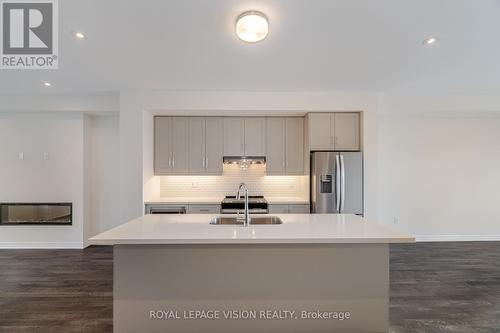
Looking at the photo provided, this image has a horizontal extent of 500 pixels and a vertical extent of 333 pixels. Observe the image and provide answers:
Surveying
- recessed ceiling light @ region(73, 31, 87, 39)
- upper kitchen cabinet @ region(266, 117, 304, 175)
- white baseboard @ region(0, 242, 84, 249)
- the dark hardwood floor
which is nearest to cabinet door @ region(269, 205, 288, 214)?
upper kitchen cabinet @ region(266, 117, 304, 175)

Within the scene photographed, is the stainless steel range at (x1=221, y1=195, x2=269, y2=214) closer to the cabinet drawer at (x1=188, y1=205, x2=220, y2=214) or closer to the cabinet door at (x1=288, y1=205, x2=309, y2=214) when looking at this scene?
the cabinet drawer at (x1=188, y1=205, x2=220, y2=214)

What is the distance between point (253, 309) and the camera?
2080mm

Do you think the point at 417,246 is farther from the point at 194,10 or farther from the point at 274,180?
the point at 194,10

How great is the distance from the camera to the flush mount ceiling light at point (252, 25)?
2.37 metres

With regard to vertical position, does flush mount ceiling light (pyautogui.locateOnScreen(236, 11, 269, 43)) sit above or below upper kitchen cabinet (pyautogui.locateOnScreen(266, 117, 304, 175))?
above

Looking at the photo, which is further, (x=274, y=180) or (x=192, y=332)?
(x=274, y=180)

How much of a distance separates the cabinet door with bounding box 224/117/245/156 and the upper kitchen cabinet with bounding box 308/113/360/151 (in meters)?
1.14

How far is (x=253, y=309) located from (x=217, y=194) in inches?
115

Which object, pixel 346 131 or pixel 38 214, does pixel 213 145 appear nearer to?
pixel 346 131

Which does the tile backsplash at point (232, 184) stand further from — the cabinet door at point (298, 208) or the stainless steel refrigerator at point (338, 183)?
the stainless steel refrigerator at point (338, 183)

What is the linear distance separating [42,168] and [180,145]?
2505mm

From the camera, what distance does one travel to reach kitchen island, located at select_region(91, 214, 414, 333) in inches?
80.9

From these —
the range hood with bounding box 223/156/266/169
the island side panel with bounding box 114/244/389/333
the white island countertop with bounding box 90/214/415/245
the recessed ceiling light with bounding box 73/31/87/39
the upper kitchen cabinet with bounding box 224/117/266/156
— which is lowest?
the island side panel with bounding box 114/244/389/333

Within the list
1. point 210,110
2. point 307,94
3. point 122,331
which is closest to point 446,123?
point 307,94
